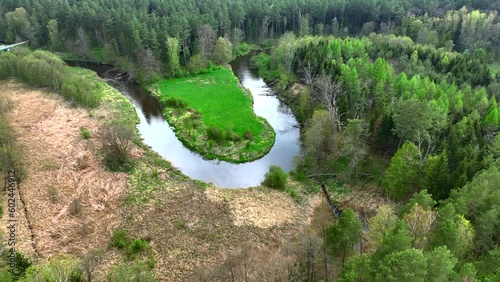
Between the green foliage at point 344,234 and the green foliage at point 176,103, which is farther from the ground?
the green foliage at point 344,234

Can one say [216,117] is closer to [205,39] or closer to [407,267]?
[205,39]

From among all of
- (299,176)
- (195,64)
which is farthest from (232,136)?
(195,64)

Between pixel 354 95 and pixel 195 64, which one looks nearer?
pixel 354 95

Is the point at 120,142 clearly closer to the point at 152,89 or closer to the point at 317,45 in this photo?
the point at 152,89

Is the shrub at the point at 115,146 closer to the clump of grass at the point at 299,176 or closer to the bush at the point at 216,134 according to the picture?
the bush at the point at 216,134

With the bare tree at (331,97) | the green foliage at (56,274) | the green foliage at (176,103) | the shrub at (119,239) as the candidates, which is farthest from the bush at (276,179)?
the green foliage at (176,103)

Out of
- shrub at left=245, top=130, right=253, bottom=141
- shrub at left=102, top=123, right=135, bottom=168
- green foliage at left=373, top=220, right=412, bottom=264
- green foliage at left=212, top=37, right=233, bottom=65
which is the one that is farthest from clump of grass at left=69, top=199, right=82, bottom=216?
green foliage at left=212, top=37, right=233, bottom=65

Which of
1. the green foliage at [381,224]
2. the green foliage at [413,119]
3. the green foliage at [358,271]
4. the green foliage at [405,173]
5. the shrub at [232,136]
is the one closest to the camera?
the green foliage at [358,271]

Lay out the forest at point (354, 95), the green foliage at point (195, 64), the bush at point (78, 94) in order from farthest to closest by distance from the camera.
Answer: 1. the green foliage at point (195, 64)
2. the bush at point (78, 94)
3. the forest at point (354, 95)
